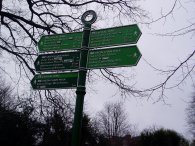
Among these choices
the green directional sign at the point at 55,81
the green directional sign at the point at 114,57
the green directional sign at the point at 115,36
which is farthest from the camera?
the green directional sign at the point at 55,81

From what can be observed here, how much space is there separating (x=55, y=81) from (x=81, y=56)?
71 centimetres

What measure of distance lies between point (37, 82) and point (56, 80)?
0.45 m

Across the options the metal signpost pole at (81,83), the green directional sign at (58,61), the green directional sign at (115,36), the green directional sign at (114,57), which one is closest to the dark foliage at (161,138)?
the green directional sign at (58,61)

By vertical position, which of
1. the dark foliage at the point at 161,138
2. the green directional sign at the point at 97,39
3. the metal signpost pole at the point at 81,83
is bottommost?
the metal signpost pole at the point at 81,83

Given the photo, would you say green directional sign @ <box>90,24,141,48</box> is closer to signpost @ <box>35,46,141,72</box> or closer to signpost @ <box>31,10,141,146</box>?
signpost @ <box>31,10,141,146</box>

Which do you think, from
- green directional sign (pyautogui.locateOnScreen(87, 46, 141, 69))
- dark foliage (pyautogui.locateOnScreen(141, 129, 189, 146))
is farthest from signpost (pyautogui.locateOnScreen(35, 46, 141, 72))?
dark foliage (pyautogui.locateOnScreen(141, 129, 189, 146))

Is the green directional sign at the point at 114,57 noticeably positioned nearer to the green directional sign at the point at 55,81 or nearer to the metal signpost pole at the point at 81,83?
the metal signpost pole at the point at 81,83

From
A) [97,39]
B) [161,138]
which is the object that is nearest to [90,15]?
[97,39]

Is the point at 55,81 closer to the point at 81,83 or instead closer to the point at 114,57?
the point at 81,83

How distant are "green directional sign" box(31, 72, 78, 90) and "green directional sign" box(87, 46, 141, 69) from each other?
16.6 inches

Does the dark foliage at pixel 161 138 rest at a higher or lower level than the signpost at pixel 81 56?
higher

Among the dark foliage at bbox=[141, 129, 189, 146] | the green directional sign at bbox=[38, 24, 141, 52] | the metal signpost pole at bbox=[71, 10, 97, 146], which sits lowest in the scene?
the metal signpost pole at bbox=[71, 10, 97, 146]

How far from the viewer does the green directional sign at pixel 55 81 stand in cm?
658

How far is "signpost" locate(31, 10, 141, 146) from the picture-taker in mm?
6207
